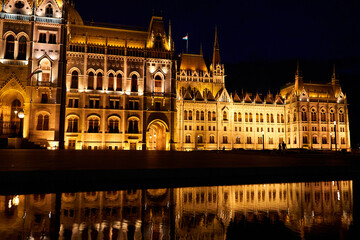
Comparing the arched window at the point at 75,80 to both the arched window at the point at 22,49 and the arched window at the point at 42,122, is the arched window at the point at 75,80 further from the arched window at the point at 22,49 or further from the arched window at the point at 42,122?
the arched window at the point at 42,122

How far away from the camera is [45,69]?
43.8 metres

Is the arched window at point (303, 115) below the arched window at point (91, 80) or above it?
below

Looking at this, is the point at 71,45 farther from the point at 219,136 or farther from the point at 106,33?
the point at 219,136

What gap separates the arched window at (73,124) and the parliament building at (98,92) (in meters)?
0.16

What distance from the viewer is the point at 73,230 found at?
5.18 m

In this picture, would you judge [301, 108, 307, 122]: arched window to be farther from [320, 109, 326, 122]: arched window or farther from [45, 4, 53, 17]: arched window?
[45, 4, 53, 17]: arched window

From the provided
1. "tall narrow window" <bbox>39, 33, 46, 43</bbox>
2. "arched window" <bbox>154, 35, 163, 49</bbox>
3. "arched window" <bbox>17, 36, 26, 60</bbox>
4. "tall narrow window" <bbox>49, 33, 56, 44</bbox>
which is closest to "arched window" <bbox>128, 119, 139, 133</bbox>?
"arched window" <bbox>154, 35, 163, 49</bbox>

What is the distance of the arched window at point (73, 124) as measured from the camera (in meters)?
49.1

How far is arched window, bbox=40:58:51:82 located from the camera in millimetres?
43438

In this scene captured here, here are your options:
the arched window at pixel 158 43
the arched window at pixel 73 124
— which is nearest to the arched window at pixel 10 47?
the arched window at pixel 73 124

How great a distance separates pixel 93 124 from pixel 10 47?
1664cm

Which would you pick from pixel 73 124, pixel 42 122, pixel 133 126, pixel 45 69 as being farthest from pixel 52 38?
pixel 133 126

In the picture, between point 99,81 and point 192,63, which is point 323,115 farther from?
point 99,81

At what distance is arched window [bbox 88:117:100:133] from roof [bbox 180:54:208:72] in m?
40.7
